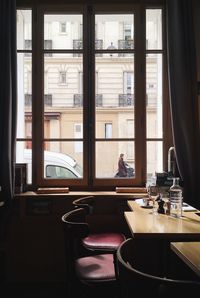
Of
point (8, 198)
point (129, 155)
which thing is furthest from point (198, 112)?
point (8, 198)

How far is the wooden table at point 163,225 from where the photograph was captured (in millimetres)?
1928

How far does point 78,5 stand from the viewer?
11.5 feet

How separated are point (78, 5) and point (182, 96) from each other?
1.42 m

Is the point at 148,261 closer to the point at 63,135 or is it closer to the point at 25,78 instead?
the point at 63,135

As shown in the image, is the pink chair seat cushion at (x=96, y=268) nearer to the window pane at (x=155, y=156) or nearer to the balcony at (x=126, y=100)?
the window pane at (x=155, y=156)

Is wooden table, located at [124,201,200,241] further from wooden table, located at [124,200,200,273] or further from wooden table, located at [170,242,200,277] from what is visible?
wooden table, located at [170,242,200,277]

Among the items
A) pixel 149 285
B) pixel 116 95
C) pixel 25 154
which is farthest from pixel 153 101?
pixel 149 285

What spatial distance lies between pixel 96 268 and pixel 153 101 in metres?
1.95

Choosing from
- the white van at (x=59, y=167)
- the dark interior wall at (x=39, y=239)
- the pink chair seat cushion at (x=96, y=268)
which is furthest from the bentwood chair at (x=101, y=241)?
the white van at (x=59, y=167)

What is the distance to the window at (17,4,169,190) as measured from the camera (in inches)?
138

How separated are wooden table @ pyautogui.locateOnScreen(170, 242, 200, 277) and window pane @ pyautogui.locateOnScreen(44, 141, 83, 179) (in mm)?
1916

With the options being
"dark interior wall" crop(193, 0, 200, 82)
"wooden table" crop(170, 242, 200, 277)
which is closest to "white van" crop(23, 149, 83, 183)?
"dark interior wall" crop(193, 0, 200, 82)

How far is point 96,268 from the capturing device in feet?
7.06

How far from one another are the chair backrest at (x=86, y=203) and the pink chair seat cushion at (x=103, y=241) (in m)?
0.24
